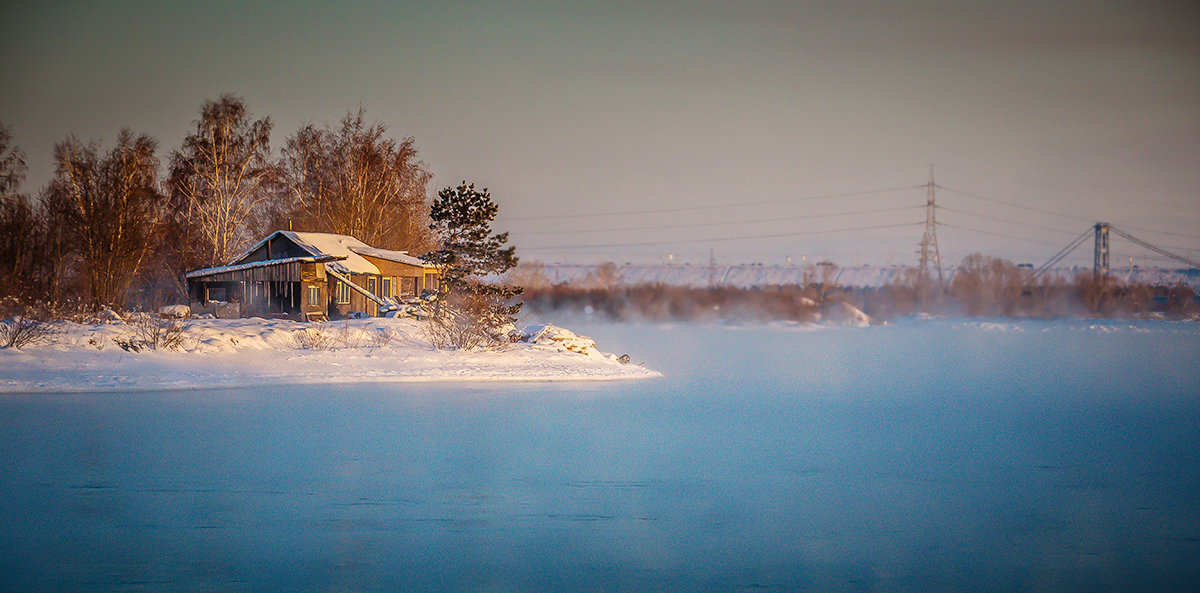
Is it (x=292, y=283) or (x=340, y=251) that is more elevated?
(x=340, y=251)

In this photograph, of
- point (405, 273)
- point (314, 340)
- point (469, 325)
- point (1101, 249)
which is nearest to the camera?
point (314, 340)

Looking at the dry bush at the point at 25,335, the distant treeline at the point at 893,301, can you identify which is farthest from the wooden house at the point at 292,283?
the distant treeline at the point at 893,301

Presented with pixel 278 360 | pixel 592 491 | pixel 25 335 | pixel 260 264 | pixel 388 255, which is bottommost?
pixel 592 491

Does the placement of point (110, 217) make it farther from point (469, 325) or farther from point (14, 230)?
point (469, 325)

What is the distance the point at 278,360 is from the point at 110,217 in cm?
1633

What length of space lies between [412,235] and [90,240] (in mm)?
16664

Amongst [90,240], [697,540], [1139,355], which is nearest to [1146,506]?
[697,540]

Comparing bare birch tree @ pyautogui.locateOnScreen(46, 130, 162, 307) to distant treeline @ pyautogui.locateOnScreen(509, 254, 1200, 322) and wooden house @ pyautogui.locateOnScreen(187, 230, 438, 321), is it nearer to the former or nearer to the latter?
wooden house @ pyautogui.locateOnScreen(187, 230, 438, 321)

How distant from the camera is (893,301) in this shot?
67.2 metres

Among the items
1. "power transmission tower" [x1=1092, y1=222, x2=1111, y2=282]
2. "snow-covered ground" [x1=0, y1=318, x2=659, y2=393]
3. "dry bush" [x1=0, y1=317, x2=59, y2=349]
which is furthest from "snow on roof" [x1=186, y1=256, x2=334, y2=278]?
"power transmission tower" [x1=1092, y1=222, x2=1111, y2=282]

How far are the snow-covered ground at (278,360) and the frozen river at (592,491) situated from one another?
5.34 ft

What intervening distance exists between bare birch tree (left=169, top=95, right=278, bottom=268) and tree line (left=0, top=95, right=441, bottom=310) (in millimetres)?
61

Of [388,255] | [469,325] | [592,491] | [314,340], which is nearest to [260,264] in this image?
[388,255]

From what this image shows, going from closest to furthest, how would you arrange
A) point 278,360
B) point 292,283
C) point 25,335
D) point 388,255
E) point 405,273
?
point 25,335 → point 278,360 → point 292,283 → point 388,255 → point 405,273
